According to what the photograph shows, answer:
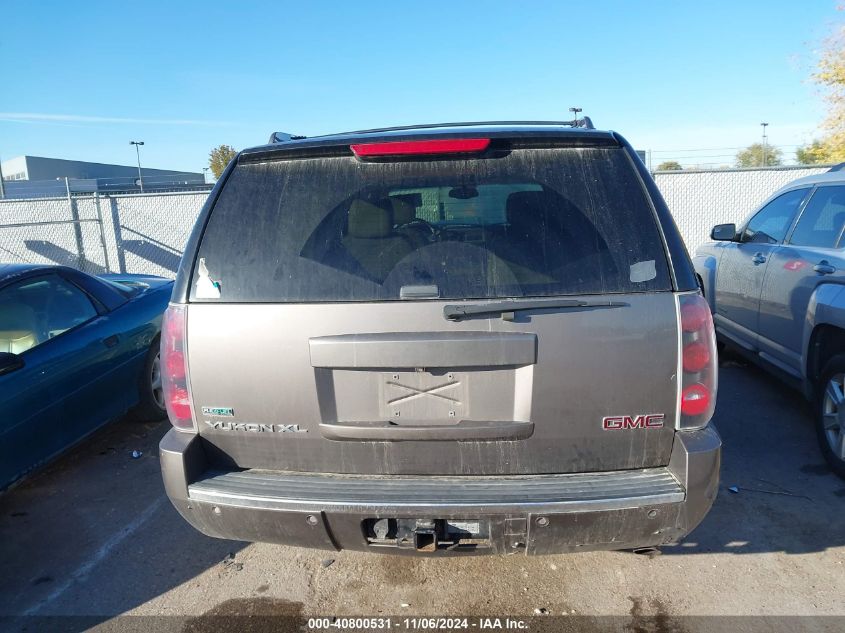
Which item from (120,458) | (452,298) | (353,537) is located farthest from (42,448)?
(452,298)

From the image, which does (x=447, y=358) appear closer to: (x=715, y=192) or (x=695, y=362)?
(x=695, y=362)

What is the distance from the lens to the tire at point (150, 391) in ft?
16.2

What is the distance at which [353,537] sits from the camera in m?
2.22

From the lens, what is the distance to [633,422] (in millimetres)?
2217

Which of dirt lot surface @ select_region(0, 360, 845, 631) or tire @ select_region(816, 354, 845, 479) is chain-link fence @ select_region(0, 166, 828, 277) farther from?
dirt lot surface @ select_region(0, 360, 845, 631)

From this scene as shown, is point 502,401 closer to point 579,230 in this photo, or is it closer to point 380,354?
point 380,354

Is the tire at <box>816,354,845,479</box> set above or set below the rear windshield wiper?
below

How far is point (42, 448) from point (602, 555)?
3513mm

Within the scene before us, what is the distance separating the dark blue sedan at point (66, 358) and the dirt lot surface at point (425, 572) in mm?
528

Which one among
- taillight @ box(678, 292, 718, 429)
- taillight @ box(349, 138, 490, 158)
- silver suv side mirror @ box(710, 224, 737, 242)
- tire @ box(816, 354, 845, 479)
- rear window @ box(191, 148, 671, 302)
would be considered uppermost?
taillight @ box(349, 138, 490, 158)

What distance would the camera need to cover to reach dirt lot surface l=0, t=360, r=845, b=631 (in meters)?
2.76

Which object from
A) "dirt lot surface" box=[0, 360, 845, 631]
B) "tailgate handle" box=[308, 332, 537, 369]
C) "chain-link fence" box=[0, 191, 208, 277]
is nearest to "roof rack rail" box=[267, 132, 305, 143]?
"tailgate handle" box=[308, 332, 537, 369]

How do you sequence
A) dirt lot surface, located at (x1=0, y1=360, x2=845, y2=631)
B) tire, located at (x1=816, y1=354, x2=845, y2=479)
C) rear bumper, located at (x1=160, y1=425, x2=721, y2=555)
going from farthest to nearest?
tire, located at (x1=816, y1=354, x2=845, y2=479) < dirt lot surface, located at (x1=0, y1=360, x2=845, y2=631) < rear bumper, located at (x1=160, y1=425, x2=721, y2=555)

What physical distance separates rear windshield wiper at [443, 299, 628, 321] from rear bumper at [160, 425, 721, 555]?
621 millimetres
